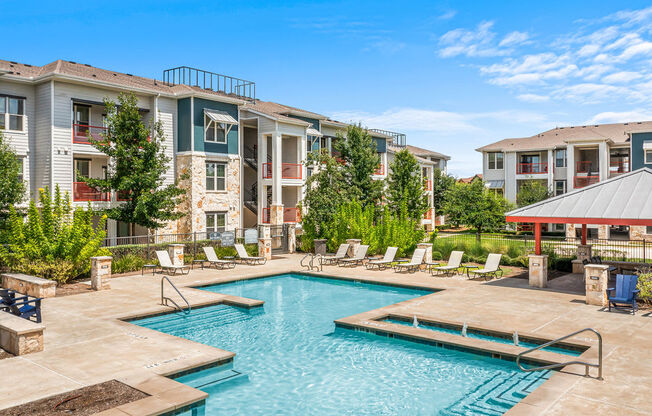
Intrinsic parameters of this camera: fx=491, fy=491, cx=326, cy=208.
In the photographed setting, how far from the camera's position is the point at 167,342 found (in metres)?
10.9

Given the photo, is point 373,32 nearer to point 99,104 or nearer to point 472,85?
point 472,85

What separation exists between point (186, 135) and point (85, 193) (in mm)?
6546

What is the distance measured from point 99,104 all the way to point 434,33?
1807 cm

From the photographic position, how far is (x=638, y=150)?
41.7 meters

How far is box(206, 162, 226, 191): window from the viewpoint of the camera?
30.1 metres

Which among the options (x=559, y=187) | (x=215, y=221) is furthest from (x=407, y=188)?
(x=559, y=187)

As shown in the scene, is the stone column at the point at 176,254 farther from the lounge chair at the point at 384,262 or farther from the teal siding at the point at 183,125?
the teal siding at the point at 183,125

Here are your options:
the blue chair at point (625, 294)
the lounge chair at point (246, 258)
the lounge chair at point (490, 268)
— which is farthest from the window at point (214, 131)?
the blue chair at point (625, 294)

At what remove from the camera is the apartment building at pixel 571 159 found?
1645 inches

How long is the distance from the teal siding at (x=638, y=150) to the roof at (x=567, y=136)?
1176 mm

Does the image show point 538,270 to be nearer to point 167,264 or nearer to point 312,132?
point 167,264

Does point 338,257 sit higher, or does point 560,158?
point 560,158

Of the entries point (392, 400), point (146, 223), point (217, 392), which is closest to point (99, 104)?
point (146, 223)

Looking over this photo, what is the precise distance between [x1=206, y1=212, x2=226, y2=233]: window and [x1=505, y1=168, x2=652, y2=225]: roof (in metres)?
18.2
